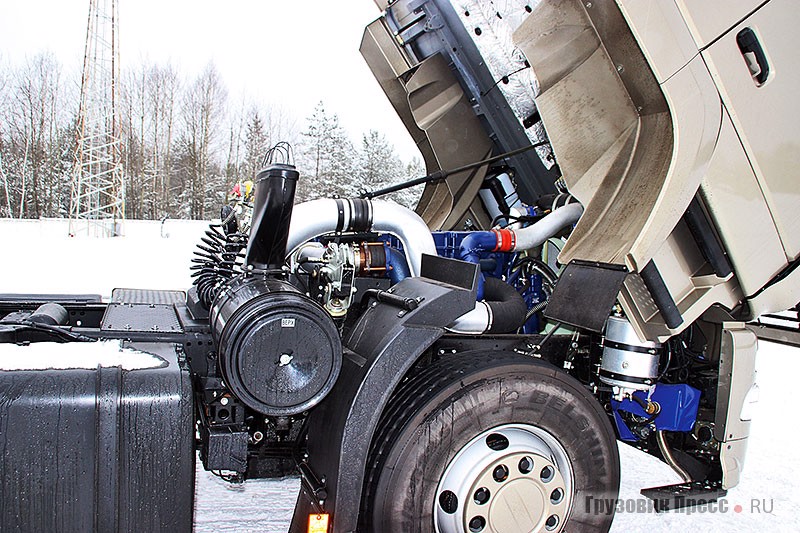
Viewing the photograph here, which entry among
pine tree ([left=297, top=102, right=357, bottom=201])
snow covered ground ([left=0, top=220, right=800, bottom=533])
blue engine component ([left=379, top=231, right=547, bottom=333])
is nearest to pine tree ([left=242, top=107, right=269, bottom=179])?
pine tree ([left=297, top=102, right=357, bottom=201])

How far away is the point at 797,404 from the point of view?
18.2ft

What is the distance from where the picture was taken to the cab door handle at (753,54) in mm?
2410

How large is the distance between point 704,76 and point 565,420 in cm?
146

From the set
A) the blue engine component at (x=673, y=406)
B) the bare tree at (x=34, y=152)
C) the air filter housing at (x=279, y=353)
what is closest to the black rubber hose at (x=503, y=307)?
the blue engine component at (x=673, y=406)

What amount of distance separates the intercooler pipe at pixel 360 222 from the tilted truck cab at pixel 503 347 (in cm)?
2

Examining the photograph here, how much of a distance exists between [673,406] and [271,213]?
2165 mm

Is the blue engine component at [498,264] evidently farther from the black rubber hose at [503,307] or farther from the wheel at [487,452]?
the wheel at [487,452]

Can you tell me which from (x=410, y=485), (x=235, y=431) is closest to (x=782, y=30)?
(x=410, y=485)

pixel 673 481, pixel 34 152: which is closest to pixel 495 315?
pixel 673 481

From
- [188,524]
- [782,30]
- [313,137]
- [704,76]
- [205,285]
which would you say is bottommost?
[188,524]

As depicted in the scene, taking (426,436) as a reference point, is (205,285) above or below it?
above

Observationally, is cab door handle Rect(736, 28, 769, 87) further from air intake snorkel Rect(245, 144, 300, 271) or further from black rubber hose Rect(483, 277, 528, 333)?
air intake snorkel Rect(245, 144, 300, 271)

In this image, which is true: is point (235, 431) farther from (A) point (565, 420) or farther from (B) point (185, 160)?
(B) point (185, 160)

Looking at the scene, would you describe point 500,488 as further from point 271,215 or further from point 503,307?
point 271,215
